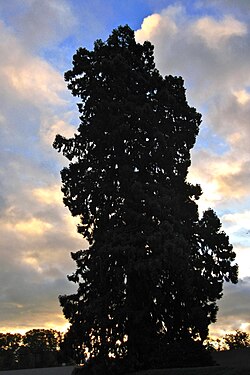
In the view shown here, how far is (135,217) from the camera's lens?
19.7m

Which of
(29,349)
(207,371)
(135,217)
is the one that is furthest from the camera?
(29,349)

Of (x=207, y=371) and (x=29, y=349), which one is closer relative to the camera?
(x=207, y=371)

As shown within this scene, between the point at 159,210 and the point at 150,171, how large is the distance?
367cm

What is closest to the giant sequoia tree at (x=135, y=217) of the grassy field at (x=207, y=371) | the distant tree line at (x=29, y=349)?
the grassy field at (x=207, y=371)

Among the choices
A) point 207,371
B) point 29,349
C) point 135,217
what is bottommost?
point 207,371

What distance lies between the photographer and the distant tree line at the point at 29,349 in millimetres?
73938

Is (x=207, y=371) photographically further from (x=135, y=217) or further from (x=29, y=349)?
(x=29, y=349)

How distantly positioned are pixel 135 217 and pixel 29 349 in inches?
3028

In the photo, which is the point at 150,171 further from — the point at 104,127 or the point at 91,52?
the point at 91,52

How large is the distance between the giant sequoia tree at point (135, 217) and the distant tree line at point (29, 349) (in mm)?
54767

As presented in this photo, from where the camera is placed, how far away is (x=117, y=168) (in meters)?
22.4

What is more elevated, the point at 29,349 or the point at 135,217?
the point at 29,349

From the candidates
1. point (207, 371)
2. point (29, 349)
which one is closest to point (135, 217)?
point (207, 371)

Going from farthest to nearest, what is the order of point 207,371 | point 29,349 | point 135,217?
point 29,349 < point 135,217 < point 207,371
